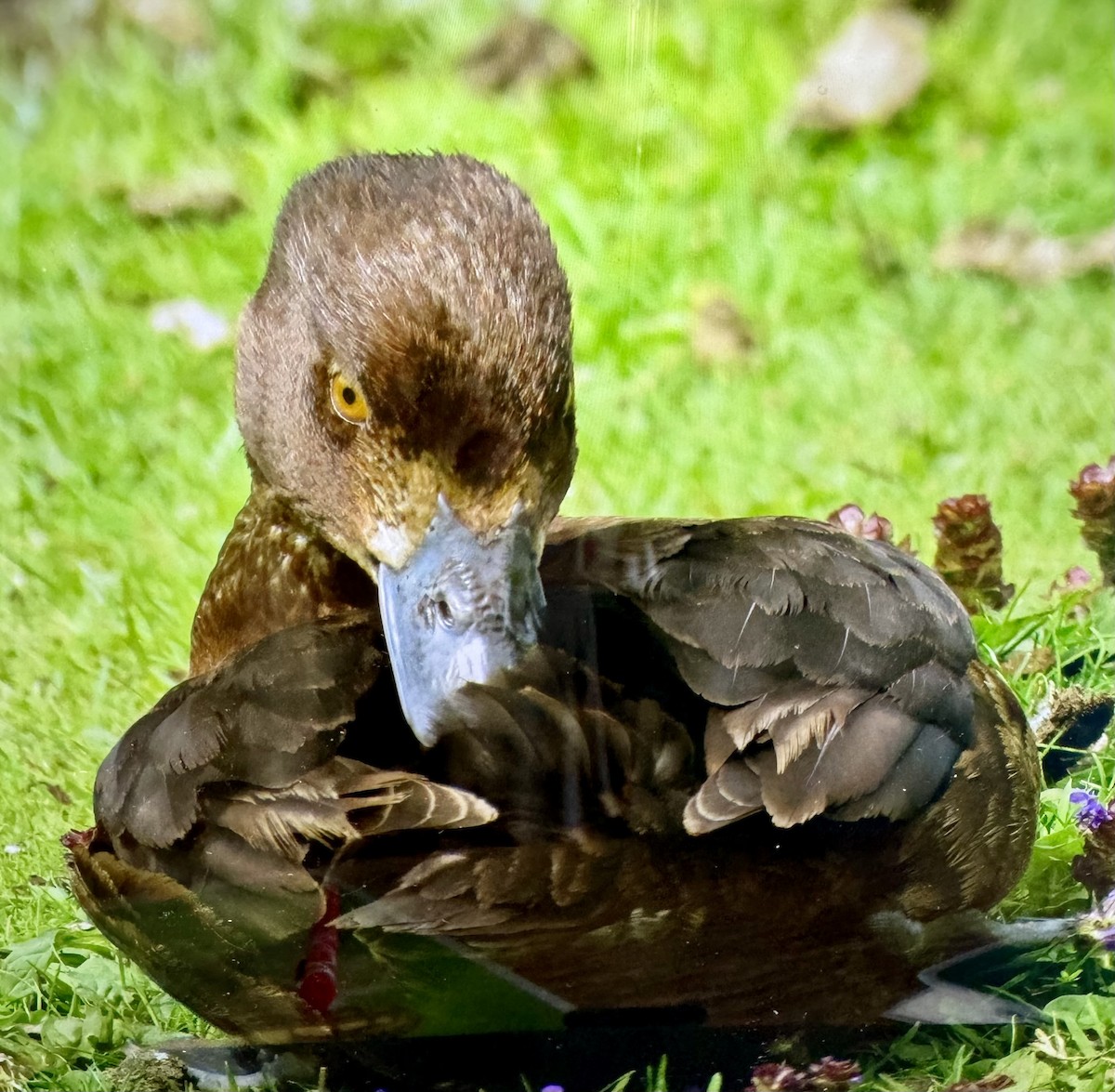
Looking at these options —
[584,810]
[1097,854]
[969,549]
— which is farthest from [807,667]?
[1097,854]

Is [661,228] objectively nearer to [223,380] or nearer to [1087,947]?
[223,380]

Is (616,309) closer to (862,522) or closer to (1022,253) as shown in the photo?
(862,522)

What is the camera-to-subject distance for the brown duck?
1358 millimetres

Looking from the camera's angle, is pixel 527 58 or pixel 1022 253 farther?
pixel 1022 253

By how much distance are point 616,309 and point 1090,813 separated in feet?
2.47

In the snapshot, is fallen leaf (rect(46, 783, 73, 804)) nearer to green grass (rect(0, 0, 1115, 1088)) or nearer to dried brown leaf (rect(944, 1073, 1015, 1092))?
green grass (rect(0, 0, 1115, 1088))

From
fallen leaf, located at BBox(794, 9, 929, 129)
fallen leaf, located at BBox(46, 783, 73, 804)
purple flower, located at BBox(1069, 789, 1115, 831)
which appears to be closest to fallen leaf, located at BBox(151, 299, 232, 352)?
fallen leaf, located at BBox(46, 783, 73, 804)

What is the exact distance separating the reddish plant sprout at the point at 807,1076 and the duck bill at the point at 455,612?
522 mm

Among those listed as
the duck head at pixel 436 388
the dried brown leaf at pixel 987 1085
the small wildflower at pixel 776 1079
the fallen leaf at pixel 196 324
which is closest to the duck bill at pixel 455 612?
the duck head at pixel 436 388

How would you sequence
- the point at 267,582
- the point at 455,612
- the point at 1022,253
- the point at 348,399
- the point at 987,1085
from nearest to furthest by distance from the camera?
the point at 455,612, the point at 348,399, the point at 987,1085, the point at 267,582, the point at 1022,253

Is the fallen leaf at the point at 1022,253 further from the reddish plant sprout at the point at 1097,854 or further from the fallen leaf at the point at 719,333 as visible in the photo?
the reddish plant sprout at the point at 1097,854

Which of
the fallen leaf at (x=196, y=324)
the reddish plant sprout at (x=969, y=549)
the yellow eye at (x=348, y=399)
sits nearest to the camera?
the yellow eye at (x=348, y=399)

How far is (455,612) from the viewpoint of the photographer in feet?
4.42

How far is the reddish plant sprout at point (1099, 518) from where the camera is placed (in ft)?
5.68
